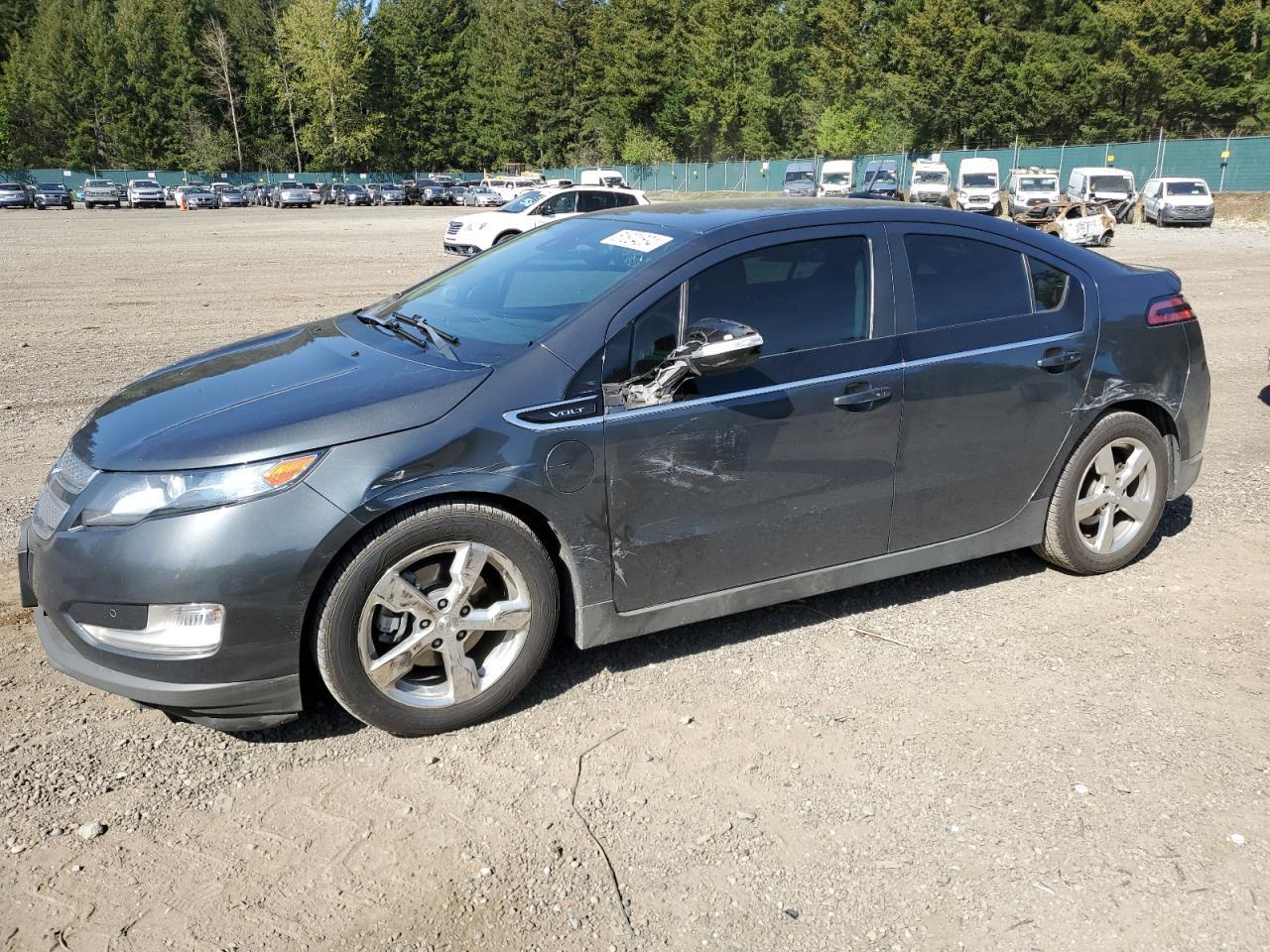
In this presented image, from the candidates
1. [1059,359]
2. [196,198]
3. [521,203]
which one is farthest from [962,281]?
[196,198]

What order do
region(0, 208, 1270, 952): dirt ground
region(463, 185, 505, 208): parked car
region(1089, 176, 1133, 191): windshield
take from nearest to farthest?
region(0, 208, 1270, 952): dirt ground → region(1089, 176, 1133, 191): windshield → region(463, 185, 505, 208): parked car

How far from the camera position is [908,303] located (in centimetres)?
421

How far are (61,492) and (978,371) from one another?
11.2 feet

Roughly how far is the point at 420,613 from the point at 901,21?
75787 millimetres

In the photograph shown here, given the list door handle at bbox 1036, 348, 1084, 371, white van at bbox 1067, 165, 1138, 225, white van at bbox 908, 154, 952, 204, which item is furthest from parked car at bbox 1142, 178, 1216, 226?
door handle at bbox 1036, 348, 1084, 371

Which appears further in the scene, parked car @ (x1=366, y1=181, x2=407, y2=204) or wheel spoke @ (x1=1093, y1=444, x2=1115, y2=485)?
parked car @ (x1=366, y1=181, x2=407, y2=204)

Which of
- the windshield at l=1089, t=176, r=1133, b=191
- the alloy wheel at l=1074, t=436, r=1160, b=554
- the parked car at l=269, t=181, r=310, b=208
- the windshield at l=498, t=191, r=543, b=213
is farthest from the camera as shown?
the parked car at l=269, t=181, r=310, b=208

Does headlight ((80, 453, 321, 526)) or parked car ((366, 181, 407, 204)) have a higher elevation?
headlight ((80, 453, 321, 526))

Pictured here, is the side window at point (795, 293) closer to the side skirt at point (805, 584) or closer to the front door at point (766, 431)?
the front door at point (766, 431)

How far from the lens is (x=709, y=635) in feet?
14.4

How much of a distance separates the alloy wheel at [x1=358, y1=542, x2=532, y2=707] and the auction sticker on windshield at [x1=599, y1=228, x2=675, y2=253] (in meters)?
1.35

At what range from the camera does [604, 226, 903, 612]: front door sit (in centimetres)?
371

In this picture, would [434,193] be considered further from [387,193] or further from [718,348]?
[718,348]

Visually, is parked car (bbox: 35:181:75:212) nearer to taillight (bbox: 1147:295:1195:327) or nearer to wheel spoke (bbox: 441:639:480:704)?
wheel spoke (bbox: 441:639:480:704)
